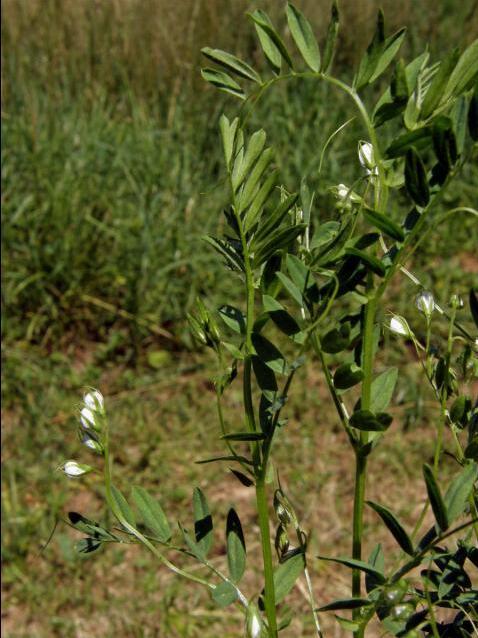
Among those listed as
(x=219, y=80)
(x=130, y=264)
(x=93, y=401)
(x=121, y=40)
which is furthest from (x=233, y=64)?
(x=121, y=40)

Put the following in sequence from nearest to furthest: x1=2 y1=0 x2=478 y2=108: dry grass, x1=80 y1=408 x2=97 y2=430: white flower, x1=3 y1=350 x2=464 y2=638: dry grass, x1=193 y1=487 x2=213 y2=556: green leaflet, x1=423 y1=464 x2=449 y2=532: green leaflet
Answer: x1=423 y1=464 x2=449 y2=532: green leaflet
x1=80 y1=408 x2=97 y2=430: white flower
x1=193 y1=487 x2=213 y2=556: green leaflet
x1=3 y1=350 x2=464 y2=638: dry grass
x1=2 y1=0 x2=478 y2=108: dry grass

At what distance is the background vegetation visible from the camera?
9.22 ft

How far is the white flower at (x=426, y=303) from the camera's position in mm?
859

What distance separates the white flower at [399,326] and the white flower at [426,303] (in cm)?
2

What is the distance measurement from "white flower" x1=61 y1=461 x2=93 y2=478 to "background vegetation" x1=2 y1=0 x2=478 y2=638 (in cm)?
178

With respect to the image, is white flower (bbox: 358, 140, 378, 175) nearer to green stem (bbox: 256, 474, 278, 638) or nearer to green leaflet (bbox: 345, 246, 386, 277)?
green leaflet (bbox: 345, 246, 386, 277)

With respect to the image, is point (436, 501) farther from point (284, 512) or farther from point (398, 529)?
point (284, 512)

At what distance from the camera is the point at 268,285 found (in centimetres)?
81

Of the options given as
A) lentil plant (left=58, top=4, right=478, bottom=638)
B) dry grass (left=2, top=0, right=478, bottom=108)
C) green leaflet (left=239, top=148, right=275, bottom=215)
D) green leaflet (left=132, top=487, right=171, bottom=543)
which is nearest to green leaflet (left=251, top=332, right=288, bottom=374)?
lentil plant (left=58, top=4, right=478, bottom=638)

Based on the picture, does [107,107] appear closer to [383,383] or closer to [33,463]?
[33,463]

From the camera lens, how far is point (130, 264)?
3676mm

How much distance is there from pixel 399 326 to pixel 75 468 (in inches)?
12.8

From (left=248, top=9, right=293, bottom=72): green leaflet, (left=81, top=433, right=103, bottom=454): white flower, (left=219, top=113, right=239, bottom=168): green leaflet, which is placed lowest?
(left=81, top=433, right=103, bottom=454): white flower

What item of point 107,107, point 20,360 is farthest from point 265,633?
point 107,107
